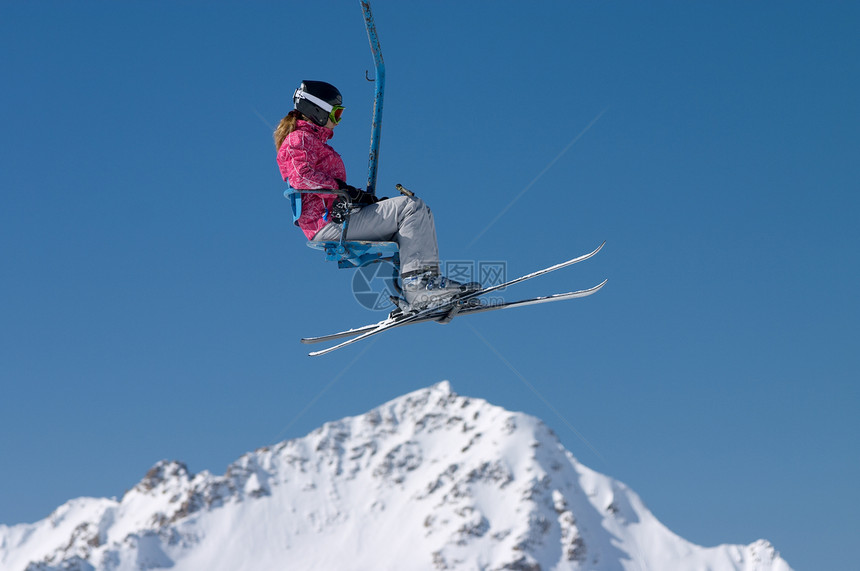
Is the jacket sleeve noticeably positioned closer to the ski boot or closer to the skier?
the skier

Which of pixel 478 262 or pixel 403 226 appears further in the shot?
pixel 478 262

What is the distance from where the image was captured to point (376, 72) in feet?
43.8

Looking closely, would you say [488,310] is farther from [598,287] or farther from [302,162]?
[302,162]

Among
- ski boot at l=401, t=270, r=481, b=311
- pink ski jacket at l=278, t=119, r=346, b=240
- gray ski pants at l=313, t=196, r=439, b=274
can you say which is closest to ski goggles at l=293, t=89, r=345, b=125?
pink ski jacket at l=278, t=119, r=346, b=240

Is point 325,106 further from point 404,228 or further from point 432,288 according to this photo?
point 432,288

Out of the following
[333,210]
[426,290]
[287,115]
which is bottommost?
[426,290]

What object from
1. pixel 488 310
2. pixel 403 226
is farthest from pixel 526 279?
pixel 403 226

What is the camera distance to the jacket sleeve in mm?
13445

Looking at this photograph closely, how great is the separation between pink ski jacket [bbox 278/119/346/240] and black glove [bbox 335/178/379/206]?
9 centimetres

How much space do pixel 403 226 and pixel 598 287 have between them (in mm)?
2742

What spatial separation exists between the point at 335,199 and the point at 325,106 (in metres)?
1.21

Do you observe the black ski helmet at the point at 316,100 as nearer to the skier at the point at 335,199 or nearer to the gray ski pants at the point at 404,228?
the skier at the point at 335,199

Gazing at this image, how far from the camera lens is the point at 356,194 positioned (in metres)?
13.6

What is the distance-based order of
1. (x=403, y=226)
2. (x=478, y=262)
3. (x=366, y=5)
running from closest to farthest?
1. (x=366, y=5)
2. (x=403, y=226)
3. (x=478, y=262)
